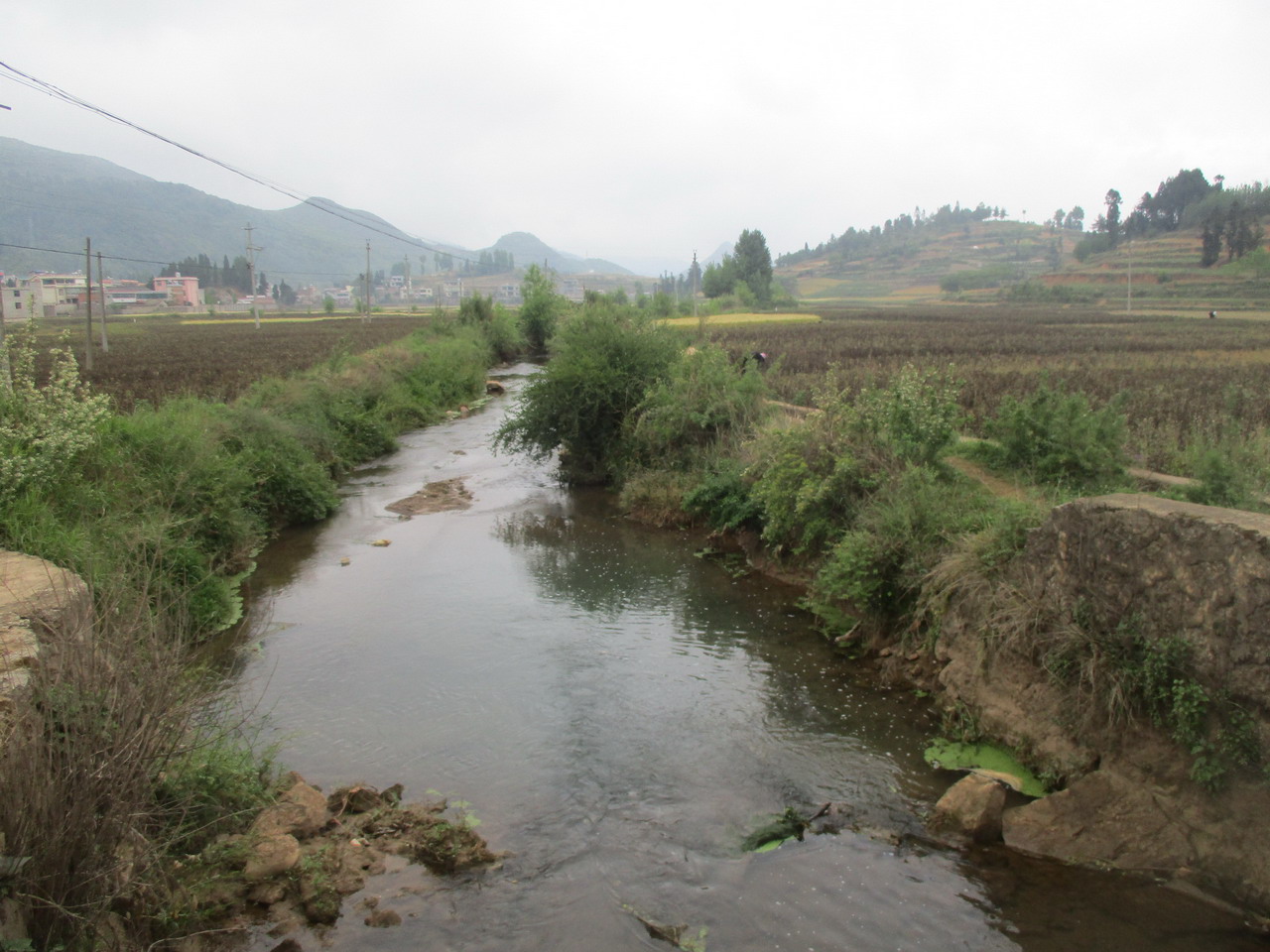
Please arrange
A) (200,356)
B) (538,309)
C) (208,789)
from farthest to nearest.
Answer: (538,309) < (200,356) < (208,789)

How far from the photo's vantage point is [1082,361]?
29.0m

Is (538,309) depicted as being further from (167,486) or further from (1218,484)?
(1218,484)

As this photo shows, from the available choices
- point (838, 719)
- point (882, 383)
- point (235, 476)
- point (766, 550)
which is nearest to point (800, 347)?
point (882, 383)

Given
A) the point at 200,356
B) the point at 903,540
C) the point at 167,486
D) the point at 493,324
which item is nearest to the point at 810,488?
the point at 903,540

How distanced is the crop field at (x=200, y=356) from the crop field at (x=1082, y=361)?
16.2 metres

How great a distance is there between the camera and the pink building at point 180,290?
112062mm

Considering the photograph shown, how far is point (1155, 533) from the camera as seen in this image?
7.30 metres

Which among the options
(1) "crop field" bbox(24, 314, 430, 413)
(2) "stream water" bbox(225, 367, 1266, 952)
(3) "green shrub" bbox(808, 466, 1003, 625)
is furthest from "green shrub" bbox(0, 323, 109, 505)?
(3) "green shrub" bbox(808, 466, 1003, 625)

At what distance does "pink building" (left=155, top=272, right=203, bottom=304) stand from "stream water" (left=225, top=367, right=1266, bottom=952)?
113 meters

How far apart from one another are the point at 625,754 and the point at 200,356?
116 ft

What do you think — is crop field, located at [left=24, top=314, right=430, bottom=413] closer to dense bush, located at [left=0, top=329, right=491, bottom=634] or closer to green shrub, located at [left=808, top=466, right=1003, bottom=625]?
dense bush, located at [left=0, top=329, right=491, bottom=634]

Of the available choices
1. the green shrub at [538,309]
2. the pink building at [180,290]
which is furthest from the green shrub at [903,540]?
the pink building at [180,290]

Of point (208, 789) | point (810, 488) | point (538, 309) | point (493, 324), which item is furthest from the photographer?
point (538, 309)

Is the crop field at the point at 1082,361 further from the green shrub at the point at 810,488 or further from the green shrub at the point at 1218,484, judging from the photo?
the green shrub at the point at 1218,484
